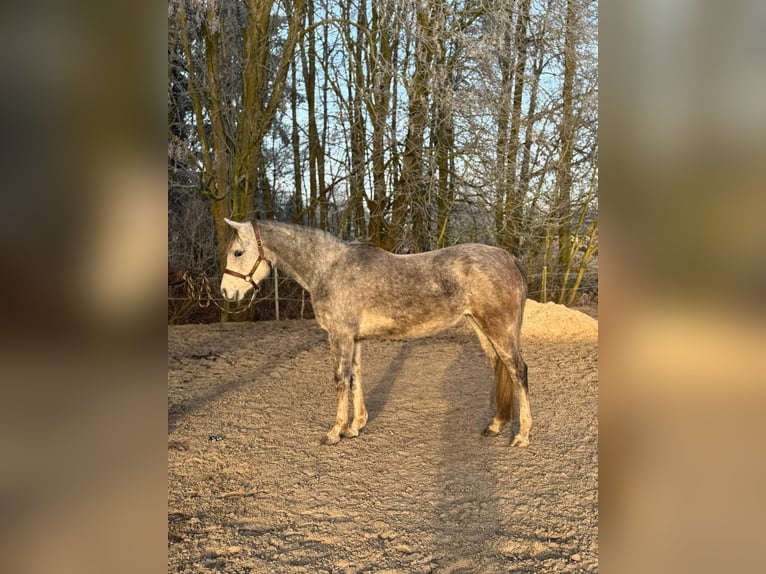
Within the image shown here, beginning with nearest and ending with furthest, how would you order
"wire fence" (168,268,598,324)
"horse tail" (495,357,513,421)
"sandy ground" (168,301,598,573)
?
"sandy ground" (168,301,598,573) → "horse tail" (495,357,513,421) → "wire fence" (168,268,598,324)

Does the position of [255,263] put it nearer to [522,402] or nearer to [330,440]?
[330,440]

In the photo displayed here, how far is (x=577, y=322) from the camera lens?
9.01 m

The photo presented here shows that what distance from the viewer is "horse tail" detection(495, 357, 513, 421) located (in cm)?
433

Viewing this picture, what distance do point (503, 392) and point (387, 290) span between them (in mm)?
1326

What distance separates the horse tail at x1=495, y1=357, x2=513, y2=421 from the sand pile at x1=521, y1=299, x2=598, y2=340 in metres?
4.59

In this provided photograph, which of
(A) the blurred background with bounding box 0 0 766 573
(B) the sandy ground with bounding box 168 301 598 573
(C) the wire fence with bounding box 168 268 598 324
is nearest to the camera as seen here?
(A) the blurred background with bounding box 0 0 766 573

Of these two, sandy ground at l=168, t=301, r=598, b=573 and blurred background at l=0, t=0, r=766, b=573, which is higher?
blurred background at l=0, t=0, r=766, b=573

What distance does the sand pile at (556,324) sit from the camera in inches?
348

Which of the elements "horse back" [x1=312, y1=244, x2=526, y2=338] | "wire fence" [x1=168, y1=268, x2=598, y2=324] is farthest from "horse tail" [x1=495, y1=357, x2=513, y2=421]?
"wire fence" [x1=168, y1=268, x2=598, y2=324]

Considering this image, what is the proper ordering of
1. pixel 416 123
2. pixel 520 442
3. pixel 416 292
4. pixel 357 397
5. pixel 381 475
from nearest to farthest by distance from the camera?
pixel 381 475
pixel 520 442
pixel 416 292
pixel 357 397
pixel 416 123

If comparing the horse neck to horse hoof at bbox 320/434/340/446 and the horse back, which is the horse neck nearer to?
the horse back

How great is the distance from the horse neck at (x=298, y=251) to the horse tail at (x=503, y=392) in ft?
5.61
